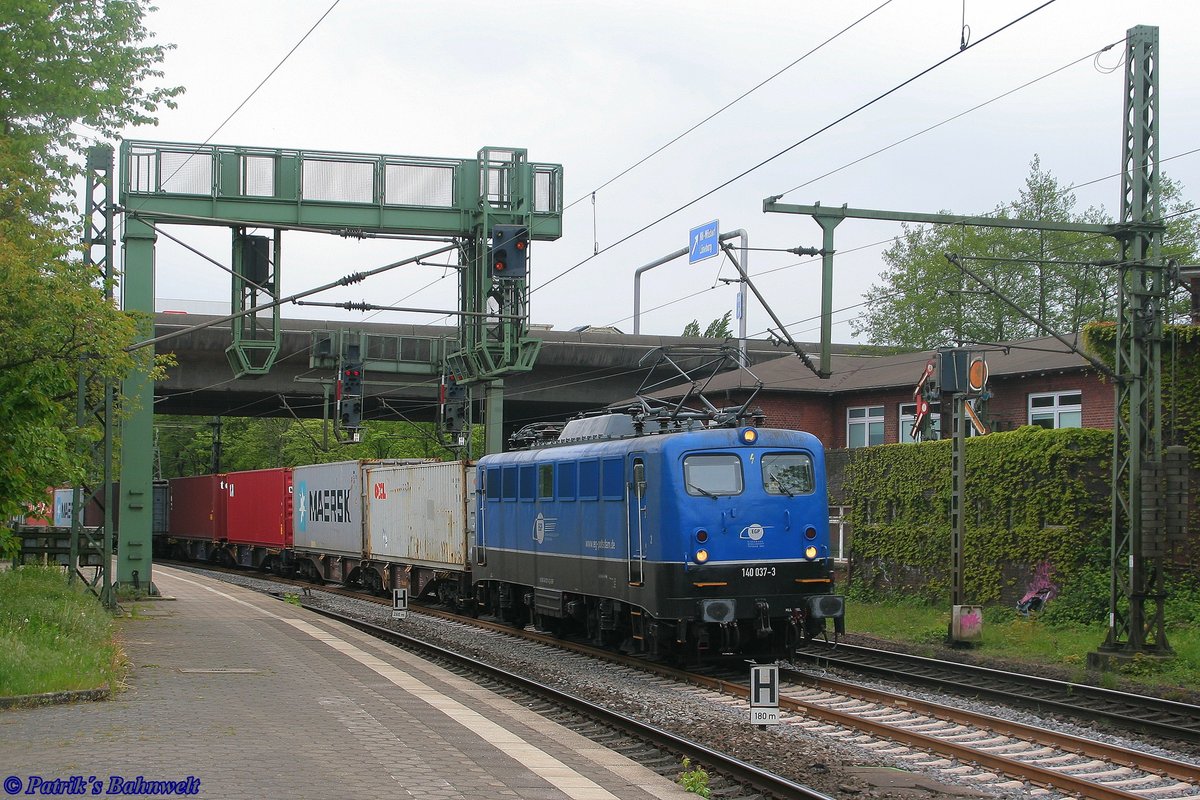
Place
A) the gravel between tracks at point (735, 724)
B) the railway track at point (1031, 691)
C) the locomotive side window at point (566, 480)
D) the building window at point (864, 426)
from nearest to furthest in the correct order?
the gravel between tracks at point (735, 724) < the railway track at point (1031, 691) < the locomotive side window at point (566, 480) < the building window at point (864, 426)

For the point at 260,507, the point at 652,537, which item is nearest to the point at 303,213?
the point at 652,537

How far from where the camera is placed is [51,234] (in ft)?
56.7

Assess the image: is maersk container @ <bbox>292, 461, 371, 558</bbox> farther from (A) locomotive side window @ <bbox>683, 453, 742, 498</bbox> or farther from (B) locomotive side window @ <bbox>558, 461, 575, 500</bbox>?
(A) locomotive side window @ <bbox>683, 453, 742, 498</bbox>

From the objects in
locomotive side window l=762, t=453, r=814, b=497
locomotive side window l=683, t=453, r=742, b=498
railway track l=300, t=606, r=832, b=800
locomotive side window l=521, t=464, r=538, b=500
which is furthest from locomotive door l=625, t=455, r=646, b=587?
locomotive side window l=521, t=464, r=538, b=500

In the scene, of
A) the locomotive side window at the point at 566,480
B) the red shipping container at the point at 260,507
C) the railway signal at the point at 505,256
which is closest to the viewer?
the locomotive side window at the point at 566,480

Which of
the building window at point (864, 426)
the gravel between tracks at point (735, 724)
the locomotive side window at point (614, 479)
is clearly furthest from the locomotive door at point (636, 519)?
the building window at point (864, 426)

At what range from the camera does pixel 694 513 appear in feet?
50.9

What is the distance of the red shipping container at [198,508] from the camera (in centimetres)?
4556

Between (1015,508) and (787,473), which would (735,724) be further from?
(1015,508)

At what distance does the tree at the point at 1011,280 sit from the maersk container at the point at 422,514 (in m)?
25.7

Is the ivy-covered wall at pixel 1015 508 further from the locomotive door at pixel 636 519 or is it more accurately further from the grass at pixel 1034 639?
the locomotive door at pixel 636 519

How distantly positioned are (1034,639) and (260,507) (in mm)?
27168

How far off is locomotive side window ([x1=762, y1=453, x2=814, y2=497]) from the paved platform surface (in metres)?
4.39

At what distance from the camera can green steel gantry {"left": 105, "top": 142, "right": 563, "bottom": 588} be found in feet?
82.4
